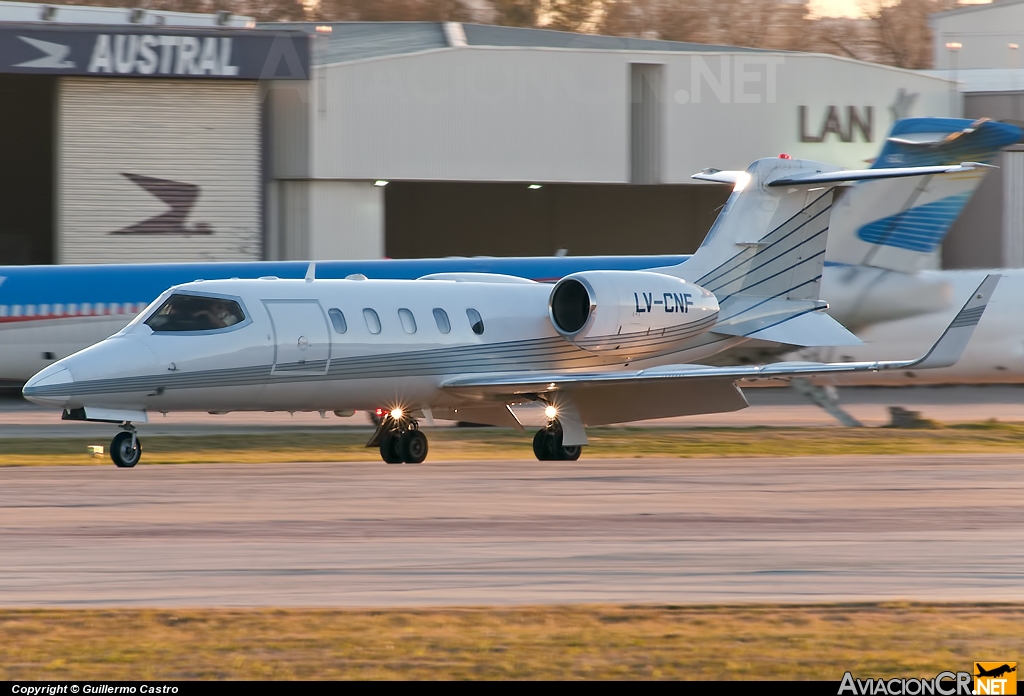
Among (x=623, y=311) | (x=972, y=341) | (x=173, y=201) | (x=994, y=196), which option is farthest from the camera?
(x=994, y=196)

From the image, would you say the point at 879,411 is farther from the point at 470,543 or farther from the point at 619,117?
the point at 470,543

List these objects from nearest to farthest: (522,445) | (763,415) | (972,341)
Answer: (522,445), (763,415), (972,341)

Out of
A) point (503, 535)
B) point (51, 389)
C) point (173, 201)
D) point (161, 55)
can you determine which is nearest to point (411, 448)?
point (51, 389)

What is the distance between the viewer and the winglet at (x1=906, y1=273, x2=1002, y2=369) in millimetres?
17469

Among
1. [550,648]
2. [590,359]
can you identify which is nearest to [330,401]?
[590,359]

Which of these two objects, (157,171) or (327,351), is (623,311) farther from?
(157,171)

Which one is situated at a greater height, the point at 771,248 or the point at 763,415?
the point at 771,248

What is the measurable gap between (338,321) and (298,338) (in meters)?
0.67

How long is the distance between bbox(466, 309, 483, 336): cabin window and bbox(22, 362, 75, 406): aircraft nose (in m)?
5.32

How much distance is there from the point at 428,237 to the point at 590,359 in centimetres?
2881

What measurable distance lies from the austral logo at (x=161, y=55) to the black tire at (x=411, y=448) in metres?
17.7

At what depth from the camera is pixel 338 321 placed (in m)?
18.1

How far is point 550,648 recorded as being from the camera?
7504 mm

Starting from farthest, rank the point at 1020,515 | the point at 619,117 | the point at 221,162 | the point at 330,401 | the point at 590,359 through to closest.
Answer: the point at 619,117 < the point at 221,162 < the point at 590,359 < the point at 330,401 < the point at 1020,515
